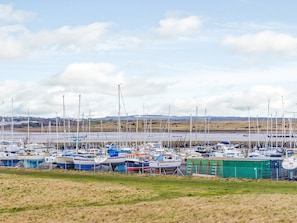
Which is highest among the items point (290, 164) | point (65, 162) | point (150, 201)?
point (290, 164)

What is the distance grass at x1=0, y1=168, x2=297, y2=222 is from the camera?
2722cm

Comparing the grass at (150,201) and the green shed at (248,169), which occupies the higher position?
the green shed at (248,169)

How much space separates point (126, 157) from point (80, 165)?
4.97m

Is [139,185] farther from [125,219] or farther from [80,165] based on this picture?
[80,165]

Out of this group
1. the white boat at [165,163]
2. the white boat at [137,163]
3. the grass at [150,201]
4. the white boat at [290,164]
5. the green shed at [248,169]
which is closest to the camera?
the grass at [150,201]

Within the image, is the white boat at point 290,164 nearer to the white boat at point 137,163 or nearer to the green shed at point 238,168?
the green shed at point 238,168

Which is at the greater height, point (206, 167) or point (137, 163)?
point (137, 163)

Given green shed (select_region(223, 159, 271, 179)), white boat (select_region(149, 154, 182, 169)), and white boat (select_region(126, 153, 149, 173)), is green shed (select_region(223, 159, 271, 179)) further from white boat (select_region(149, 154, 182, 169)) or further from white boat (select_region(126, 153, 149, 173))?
white boat (select_region(126, 153, 149, 173))

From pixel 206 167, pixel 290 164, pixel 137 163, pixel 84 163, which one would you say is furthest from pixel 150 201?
pixel 84 163

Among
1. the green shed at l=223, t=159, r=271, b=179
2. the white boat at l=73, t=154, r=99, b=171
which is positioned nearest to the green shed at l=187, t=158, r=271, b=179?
the green shed at l=223, t=159, r=271, b=179

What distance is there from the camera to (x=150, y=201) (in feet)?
105

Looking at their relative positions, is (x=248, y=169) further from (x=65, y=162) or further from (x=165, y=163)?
(x=65, y=162)

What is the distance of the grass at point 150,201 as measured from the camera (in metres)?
27.2

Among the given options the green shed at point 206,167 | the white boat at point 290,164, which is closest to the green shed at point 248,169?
the green shed at point 206,167
